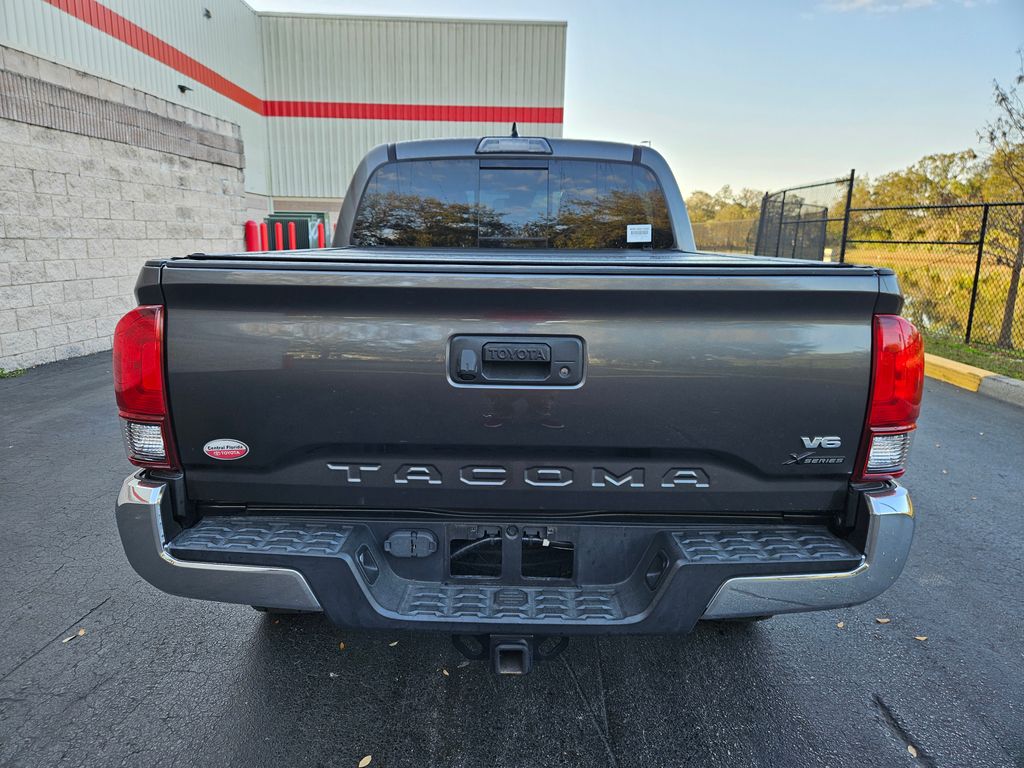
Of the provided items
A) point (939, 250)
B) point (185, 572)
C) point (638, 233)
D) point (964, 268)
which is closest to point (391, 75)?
point (939, 250)

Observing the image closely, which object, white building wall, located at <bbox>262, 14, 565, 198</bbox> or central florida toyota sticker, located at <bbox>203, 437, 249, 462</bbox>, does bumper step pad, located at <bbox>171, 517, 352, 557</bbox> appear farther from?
white building wall, located at <bbox>262, 14, 565, 198</bbox>

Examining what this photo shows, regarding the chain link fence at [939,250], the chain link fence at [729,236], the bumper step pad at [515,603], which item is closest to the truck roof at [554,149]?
the bumper step pad at [515,603]

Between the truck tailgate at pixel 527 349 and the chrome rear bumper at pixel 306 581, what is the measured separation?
0.22 metres

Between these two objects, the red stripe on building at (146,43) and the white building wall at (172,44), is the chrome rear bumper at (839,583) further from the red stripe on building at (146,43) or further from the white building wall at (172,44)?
the red stripe on building at (146,43)

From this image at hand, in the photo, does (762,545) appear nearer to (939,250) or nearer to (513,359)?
(513,359)

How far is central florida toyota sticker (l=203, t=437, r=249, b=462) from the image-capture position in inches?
78.1

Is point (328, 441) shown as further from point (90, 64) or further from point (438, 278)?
point (90, 64)

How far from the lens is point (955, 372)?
8.22 m

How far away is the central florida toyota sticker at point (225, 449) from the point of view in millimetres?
1983

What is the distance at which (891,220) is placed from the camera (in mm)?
15047

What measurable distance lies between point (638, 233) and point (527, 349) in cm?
199

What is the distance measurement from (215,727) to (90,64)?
11091 mm

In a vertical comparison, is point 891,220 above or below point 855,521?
above

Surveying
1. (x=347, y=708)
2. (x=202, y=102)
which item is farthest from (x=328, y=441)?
(x=202, y=102)
